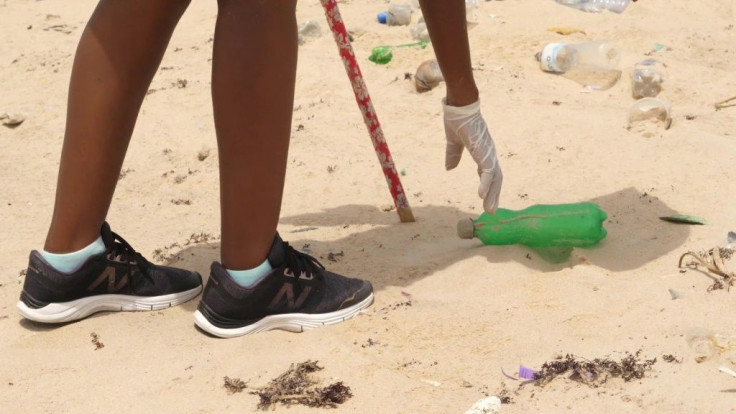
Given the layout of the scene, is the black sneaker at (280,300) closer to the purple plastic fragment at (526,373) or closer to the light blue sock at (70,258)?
the light blue sock at (70,258)

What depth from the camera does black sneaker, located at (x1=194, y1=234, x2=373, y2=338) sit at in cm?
209

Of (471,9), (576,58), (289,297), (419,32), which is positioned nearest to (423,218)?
(289,297)

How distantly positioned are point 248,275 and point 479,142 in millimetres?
732

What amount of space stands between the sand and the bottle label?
54mm

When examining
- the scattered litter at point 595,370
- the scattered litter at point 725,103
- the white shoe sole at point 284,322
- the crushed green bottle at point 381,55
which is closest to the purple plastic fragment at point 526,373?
the scattered litter at point 595,370

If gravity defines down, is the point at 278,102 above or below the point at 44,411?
above

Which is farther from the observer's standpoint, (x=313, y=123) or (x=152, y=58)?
(x=313, y=123)

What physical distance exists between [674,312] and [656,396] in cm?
36

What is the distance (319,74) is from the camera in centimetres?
403

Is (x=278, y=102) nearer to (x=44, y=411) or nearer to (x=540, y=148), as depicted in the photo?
(x=44, y=411)

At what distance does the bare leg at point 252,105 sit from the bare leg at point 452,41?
0.47 meters

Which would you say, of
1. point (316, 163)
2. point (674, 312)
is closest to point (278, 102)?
point (674, 312)

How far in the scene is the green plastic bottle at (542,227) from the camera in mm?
2537

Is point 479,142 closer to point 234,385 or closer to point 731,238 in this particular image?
point 731,238
